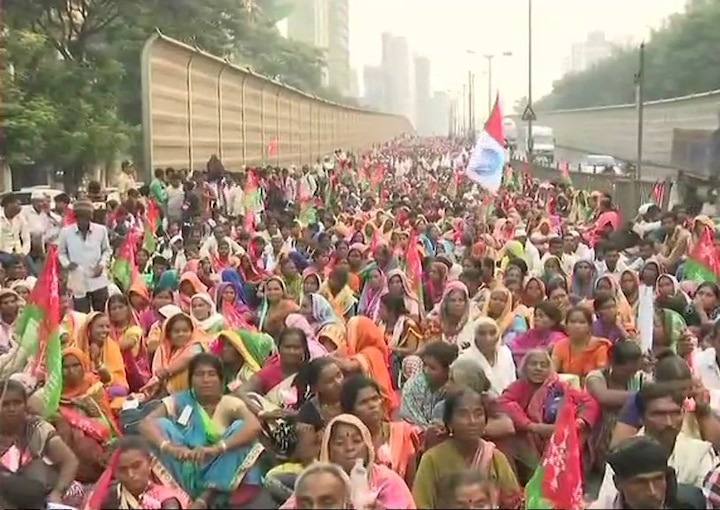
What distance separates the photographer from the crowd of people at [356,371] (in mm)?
5395

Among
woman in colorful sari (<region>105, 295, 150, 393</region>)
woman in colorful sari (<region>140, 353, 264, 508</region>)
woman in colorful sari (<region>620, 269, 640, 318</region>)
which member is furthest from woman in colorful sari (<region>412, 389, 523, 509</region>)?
woman in colorful sari (<region>620, 269, 640, 318</region>)

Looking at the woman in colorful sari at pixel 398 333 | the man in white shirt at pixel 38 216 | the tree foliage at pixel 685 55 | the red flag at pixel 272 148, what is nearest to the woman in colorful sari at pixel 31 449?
the woman in colorful sari at pixel 398 333

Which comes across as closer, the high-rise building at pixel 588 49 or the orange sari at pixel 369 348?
the orange sari at pixel 369 348

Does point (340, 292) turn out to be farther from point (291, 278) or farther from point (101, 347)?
point (101, 347)

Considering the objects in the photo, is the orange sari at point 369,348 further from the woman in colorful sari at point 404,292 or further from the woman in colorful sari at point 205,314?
the woman in colorful sari at point 404,292

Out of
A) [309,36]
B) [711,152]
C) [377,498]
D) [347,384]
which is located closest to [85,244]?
[347,384]

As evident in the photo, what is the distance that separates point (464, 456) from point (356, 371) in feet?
6.29

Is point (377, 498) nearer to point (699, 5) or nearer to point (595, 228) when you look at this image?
point (595, 228)

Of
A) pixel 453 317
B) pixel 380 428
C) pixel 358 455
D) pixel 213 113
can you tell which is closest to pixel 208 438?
pixel 380 428

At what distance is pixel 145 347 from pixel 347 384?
3582mm

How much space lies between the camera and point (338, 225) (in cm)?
1773

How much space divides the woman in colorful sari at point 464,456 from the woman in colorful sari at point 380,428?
48 cm

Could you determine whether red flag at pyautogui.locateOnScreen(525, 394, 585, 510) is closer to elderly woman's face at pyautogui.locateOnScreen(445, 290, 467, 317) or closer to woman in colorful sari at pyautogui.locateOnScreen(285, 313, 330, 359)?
woman in colorful sari at pyautogui.locateOnScreen(285, 313, 330, 359)

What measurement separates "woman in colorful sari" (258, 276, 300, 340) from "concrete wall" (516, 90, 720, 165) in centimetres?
2390
